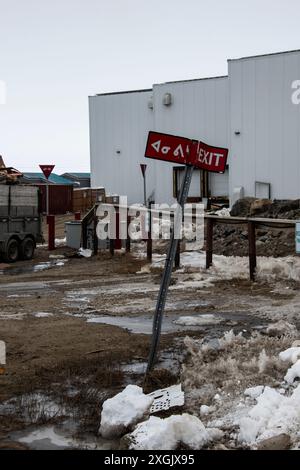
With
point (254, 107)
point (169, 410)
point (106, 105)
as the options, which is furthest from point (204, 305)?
point (106, 105)

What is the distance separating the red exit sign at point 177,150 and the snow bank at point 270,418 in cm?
219

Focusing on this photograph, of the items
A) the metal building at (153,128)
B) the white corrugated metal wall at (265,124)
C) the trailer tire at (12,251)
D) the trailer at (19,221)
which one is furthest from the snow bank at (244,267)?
the metal building at (153,128)

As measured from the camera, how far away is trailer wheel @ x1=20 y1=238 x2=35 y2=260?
751 inches

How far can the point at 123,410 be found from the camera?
17.1ft

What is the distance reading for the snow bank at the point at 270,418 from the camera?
4.72m

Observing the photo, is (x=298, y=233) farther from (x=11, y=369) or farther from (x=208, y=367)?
(x=11, y=369)

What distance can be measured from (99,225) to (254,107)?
36.1 feet

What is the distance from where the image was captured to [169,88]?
1382 inches

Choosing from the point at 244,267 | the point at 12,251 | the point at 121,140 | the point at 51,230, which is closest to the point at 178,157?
the point at 244,267

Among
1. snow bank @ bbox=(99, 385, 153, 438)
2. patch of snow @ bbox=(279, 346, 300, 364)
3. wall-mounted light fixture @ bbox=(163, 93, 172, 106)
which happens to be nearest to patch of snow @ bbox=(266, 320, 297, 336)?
patch of snow @ bbox=(279, 346, 300, 364)

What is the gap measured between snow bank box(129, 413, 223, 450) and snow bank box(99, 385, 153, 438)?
266 millimetres

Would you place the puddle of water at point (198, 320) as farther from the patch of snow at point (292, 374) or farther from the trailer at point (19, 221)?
the trailer at point (19, 221)

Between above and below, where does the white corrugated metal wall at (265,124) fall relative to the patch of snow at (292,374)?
above

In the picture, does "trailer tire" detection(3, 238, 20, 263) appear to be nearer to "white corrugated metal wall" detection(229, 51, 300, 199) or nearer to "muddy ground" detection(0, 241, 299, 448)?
"muddy ground" detection(0, 241, 299, 448)
